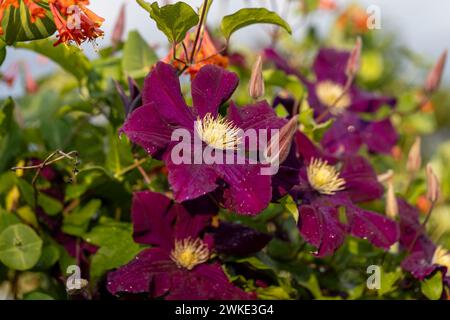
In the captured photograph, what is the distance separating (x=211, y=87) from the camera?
74 centimetres

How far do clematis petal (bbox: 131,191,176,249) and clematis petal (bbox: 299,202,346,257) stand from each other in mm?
153

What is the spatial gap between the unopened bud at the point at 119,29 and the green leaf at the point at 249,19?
36 cm

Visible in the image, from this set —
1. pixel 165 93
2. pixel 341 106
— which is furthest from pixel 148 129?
pixel 341 106

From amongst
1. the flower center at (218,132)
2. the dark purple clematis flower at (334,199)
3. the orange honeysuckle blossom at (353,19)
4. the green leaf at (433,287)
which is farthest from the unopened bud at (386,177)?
the orange honeysuckle blossom at (353,19)

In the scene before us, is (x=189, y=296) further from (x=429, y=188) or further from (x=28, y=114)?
(x=28, y=114)

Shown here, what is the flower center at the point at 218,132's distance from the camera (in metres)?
0.74

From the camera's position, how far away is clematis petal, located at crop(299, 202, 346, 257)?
28.2 inches

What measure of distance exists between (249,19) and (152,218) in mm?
243

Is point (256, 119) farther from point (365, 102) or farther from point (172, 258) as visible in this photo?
point (365, 102)

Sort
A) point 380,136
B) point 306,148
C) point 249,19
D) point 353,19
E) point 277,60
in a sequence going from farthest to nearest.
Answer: point 353,19 < point 380,136 < point 277,60 < point 306,148 < point 249,19

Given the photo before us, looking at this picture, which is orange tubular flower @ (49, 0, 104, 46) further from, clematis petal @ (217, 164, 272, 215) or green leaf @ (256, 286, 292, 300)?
green leaf @ (256, 286, 292, 300)

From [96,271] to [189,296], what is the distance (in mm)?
134
